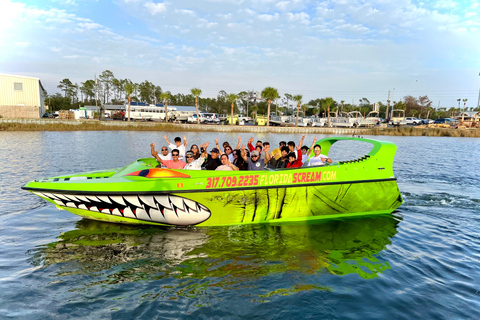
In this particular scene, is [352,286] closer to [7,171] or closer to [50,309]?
[50,309]

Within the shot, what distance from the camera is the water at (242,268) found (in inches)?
161

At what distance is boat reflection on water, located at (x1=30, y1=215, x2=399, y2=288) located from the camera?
16.4ft

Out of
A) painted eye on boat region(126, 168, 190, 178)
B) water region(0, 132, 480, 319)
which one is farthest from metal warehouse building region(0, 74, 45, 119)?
painted eye on boat region(126, 168, 190, 178)

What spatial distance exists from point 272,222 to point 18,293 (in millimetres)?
4921

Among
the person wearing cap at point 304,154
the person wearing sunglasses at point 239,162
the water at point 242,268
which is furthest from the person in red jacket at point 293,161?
the water at point 242,268

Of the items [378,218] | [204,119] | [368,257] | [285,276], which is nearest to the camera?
[285,276]

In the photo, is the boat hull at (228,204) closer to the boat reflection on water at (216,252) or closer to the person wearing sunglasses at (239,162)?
the boat reflection on water at (216,252)

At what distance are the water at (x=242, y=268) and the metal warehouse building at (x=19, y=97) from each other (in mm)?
39813

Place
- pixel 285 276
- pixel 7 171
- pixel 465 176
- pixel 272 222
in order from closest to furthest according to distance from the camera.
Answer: pixel 285 276, pixel 272 222, pixel 7 171, pixel 465 176

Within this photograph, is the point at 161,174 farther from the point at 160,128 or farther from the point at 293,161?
the point at 160,128

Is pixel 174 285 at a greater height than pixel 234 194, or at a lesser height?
lesser

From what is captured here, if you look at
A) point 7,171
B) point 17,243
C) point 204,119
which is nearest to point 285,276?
point 17,243

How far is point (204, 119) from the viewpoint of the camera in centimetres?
5353

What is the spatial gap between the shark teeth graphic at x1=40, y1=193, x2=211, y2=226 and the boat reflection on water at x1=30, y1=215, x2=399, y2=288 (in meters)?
0.37
